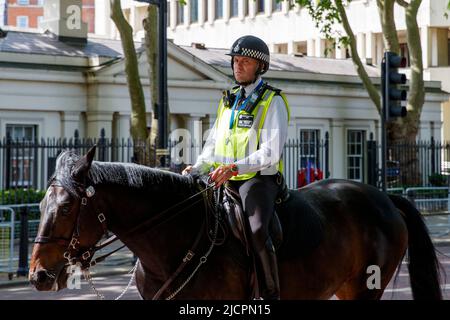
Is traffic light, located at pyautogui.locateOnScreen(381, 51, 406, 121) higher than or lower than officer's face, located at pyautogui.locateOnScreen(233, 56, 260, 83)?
higher

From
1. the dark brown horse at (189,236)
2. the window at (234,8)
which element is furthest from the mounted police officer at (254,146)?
the window at (234,8)

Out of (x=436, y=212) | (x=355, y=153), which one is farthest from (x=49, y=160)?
(x=355, y=153)

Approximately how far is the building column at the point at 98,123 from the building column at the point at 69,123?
0.38 m

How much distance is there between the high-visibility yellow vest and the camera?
626 centimetres

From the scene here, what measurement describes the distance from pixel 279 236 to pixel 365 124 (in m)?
28.3

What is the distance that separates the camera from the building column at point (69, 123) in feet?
86.2

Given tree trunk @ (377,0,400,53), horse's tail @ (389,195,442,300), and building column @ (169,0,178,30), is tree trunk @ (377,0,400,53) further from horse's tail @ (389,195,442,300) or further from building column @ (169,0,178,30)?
building column @ (169,0,178,30)

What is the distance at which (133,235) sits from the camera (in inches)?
232

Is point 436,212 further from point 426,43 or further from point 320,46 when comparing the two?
point 320,46

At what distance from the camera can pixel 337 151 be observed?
107 feet

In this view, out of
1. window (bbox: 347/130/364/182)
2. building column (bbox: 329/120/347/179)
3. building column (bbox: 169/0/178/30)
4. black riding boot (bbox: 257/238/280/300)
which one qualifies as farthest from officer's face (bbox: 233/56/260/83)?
building column (bbox: 169/0/178/30)

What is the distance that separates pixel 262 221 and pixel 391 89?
9.45 meters
